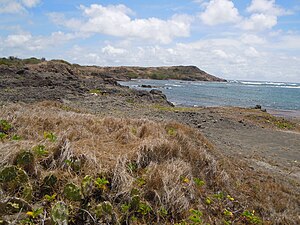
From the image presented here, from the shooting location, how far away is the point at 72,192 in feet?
10.8

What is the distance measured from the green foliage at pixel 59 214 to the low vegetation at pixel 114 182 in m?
0.01

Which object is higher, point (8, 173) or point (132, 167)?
point (8, 173)

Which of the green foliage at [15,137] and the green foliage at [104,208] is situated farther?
the green foliage at [15,137]

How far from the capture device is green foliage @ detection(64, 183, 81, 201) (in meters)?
3.30

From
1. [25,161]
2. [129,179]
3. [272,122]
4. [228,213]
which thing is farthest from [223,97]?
[25,161]

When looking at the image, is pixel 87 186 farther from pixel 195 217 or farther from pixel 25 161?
pixel 195 217

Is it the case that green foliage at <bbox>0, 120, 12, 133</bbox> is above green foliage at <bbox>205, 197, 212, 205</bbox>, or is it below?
above

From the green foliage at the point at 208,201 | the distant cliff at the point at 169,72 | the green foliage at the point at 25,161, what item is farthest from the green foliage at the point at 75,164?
the distant cliff at the point at 169,72

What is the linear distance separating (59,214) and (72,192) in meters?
0.38

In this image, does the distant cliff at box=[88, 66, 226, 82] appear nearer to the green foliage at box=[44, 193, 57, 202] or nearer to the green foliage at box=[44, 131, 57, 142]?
the green foliage at box=[44, 131, 57, 142]

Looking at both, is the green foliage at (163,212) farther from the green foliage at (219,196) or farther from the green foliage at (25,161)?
the green foliage at (25,161)

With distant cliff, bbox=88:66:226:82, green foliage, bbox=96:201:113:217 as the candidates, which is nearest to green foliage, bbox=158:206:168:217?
green foliage, bbox=96:201:113:217

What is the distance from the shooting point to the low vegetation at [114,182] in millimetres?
3250

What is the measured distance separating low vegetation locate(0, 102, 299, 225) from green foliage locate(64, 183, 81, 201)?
11 millimetres
